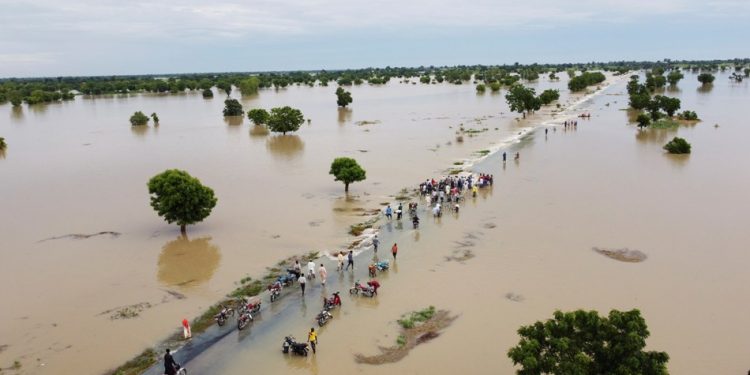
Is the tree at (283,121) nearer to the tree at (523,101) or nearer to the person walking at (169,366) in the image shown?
the tree at (523,101)

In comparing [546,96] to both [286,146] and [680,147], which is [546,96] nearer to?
[680,147]

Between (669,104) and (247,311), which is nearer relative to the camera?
(247,311)

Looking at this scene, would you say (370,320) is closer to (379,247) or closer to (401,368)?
(401,368)

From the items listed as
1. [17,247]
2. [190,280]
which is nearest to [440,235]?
[190,280]

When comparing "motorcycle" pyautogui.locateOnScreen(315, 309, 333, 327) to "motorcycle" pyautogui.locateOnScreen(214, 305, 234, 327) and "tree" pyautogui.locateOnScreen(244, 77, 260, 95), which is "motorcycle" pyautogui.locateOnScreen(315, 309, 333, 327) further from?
"tree" pyautogui.locateOnScreen(244, 77, 260, 95)

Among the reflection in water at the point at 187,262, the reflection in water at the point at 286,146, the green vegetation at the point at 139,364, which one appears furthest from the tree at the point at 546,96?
the green vegetation at the point at 139,364

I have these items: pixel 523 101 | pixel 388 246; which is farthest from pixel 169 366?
pixel 523 101
